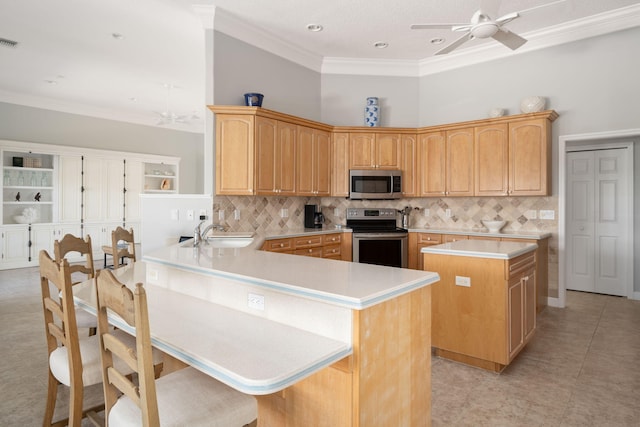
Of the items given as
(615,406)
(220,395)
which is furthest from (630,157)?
(220,395)

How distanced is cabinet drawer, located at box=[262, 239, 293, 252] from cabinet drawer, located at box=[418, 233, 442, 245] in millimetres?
1775

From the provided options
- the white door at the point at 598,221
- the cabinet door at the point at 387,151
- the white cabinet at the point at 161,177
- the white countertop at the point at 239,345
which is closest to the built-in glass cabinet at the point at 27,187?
the white cabinet at the point at 161,177

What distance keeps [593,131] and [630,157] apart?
965 millimetres

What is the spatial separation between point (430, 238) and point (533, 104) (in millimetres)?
2068

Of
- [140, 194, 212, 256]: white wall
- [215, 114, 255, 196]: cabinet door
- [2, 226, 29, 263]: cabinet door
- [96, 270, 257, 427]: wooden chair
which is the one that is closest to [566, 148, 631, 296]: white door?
[215, 114, 255, 196]: cabinet door

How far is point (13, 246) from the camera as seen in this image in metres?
6.89

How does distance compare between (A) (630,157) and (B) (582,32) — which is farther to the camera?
(A) (630,157)

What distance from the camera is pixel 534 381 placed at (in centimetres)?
269

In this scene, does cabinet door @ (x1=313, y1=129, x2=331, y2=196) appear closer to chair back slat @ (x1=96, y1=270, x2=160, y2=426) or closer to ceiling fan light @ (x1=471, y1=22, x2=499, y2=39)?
ceiling fan light @ (x1=471, y1=22, x2=499, y2=39)

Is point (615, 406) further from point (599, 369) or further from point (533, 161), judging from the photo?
point (533, 161)

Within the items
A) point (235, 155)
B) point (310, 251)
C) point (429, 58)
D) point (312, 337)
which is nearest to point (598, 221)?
point (429, 58)

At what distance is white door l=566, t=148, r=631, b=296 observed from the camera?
504cm

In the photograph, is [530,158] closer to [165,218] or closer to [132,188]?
[165,218]

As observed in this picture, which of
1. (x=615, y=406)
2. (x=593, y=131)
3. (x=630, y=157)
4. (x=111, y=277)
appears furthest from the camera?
(x=630, y=157)
